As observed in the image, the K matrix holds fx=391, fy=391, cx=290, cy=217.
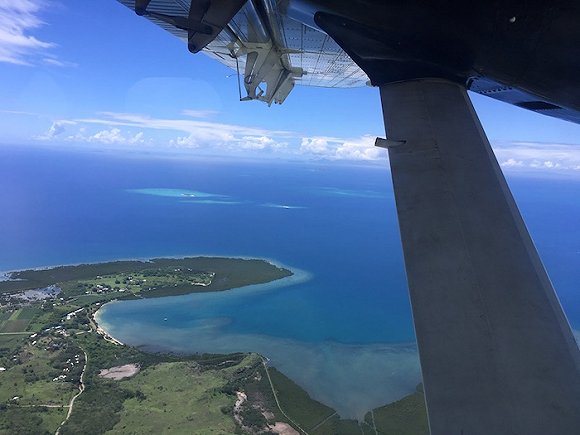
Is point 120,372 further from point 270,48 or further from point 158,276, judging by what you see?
point 270,48

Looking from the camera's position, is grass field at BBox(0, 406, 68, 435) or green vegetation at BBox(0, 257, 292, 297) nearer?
grass field at BBox(0, 406, 68, 435)

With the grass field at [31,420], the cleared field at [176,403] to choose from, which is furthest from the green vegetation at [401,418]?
the grass field at [31,420]

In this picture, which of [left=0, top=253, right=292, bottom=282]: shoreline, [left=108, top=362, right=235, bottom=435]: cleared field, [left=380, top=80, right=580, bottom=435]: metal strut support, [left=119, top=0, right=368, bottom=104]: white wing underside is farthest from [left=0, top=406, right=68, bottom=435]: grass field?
[left=0, top=253, right=292, bottom=282]: shoreline

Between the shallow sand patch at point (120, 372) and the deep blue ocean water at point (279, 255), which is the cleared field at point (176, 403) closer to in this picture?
the shallow sand patch at point (120, 372)

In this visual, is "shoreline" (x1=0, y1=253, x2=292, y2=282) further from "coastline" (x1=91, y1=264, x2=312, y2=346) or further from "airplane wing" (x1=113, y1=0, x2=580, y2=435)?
"airplane wing" (x1=113, y1=0, x2=580, y2=435)

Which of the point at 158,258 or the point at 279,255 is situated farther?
the point at 279,255

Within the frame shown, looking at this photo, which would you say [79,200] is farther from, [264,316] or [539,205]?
[539,205]

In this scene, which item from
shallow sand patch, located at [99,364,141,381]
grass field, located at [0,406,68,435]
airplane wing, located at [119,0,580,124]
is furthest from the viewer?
shallow sand patch, located at [99,364,141,381]

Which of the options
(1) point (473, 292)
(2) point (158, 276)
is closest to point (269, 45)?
(1) point (473, 292)

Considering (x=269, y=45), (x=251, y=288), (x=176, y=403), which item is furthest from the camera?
(x=251, y=288)
